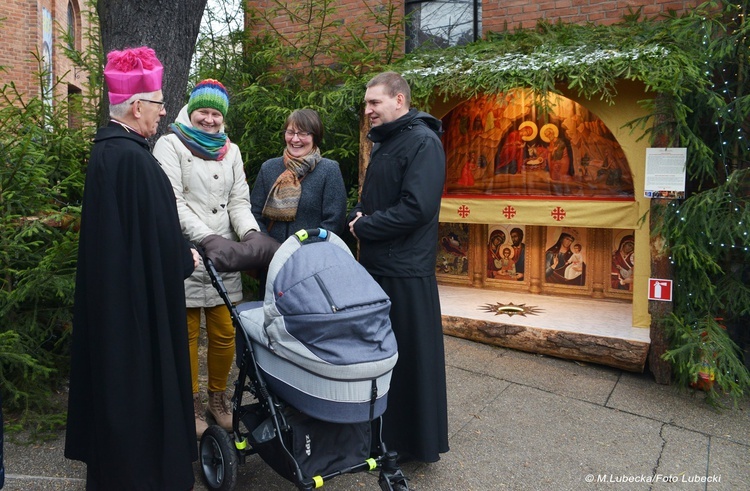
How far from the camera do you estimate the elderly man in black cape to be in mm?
2732

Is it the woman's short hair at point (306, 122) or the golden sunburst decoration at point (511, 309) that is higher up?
the woman's short hair at point (306, 122)

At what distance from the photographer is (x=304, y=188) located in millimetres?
4094

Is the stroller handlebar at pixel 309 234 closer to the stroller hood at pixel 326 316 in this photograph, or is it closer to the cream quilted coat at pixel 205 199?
the stroller hood at pixel 326 316

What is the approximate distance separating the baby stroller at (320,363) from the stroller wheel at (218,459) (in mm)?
202

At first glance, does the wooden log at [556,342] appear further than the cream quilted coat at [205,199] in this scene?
Yes

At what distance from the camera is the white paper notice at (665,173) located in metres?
5.09

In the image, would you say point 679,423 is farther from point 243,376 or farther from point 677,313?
point 243,376

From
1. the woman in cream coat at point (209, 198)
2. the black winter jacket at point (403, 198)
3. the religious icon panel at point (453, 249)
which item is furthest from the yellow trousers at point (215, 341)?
the religious icon panel at point (453, 249)

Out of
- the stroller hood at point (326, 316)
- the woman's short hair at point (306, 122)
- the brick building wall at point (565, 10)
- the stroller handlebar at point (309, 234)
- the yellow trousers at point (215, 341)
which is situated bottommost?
the yellow trousers at point (215, 341)

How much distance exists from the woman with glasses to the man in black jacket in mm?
539

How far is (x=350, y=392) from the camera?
2.63 m

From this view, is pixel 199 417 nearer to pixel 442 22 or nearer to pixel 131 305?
pixel 131 305

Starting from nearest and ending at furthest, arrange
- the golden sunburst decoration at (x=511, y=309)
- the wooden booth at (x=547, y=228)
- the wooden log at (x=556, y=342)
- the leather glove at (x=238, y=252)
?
the leather glove at (x=238, y=252), the wooden log at (x=556, y=342), the wooden booth at (x=547, y=228), the golden sunburst decoration at (x=511, y=309)

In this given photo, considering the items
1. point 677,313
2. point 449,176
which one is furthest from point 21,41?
point 677,313
